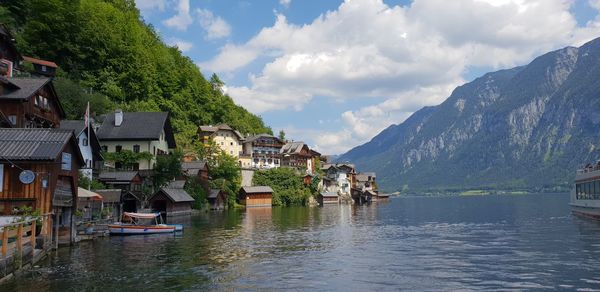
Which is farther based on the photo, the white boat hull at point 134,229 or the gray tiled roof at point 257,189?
the gray tiled roof at point 257,189

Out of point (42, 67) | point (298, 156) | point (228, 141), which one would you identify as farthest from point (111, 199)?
point (298, 156)

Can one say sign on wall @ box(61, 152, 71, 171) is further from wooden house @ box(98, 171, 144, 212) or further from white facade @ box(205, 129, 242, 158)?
white facade @ box(205, 129, 242, 158)

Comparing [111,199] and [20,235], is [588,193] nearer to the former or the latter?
[111,199]

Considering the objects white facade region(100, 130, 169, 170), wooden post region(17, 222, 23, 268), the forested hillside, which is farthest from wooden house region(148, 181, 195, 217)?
wooden post region(17, 222, 23, 268)

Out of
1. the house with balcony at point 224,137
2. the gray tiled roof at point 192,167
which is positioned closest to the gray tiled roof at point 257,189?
the house with balcony at point 224,137

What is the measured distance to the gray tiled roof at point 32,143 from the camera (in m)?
31.9

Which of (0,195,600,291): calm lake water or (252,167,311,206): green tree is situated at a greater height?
(252,167,311,206): green tree

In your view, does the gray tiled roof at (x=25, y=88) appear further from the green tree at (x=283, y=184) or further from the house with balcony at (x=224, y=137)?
the green tree at (x=283, y=184)

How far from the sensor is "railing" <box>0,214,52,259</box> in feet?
78.7

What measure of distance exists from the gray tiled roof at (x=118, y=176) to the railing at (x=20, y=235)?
3344 cm

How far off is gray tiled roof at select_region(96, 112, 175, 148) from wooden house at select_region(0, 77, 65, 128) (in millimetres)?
20919

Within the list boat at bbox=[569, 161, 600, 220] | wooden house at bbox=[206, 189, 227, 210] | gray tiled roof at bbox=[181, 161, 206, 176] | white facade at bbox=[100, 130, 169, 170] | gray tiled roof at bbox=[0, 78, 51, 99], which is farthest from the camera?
wooden house at bbox=[206, 189, 227, 210]

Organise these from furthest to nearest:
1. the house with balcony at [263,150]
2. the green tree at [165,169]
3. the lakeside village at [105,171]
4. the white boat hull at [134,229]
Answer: the house with balcony at [263,150], the green tree at [165,169], the white boat hull at [134,229], the lakeside village at [105,171]

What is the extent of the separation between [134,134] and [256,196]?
4854cm
